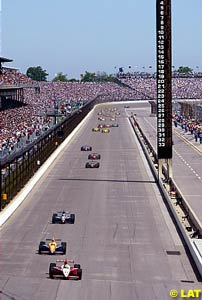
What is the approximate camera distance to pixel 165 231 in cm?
3344

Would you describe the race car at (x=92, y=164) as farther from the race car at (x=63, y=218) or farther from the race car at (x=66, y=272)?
the race car at (x=66, y=272)

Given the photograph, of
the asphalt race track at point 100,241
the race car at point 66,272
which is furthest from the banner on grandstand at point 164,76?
the race car at point 66,272

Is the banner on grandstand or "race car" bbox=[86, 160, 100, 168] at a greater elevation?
the banner on grandstand

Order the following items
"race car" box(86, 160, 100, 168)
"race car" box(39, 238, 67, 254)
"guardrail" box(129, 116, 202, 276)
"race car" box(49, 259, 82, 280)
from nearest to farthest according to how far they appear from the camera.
→ "race car" box(49, 259, 82, 280) < "race car" box(39, 238, 67, 254) < "guardrail" box(129, 116, 202, 276) < "race car" box(86, 160, 100, 168)

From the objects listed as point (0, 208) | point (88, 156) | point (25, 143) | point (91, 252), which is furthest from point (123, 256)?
point (88, 156)

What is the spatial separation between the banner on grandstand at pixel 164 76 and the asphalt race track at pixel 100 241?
2738 millimetres

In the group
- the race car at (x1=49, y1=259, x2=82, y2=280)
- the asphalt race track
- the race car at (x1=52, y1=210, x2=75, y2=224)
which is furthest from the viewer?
the race car at (x1=52, y1=210, x2=75, y2=224)

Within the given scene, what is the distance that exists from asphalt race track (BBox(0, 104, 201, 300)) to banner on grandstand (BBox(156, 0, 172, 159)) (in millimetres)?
2738

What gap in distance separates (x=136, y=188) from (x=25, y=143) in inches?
302

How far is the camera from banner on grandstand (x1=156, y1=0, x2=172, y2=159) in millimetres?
47344

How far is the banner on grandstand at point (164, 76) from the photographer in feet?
155

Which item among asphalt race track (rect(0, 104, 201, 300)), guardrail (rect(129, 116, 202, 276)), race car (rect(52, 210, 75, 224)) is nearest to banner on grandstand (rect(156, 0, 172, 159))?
guardrail (rect(129, 116, 202, 276))

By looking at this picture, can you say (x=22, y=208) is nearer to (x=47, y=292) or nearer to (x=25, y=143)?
(x=25, y=143)

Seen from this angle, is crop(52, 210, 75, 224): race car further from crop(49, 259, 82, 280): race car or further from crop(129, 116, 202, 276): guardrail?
crop(49, 259, 82, 280): race car
